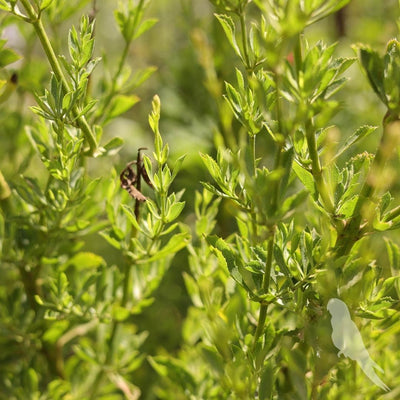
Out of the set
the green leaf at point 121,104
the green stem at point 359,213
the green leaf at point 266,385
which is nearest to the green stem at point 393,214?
the green stem at point 359,213

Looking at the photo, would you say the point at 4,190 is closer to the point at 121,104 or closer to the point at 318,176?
the point at 121,104

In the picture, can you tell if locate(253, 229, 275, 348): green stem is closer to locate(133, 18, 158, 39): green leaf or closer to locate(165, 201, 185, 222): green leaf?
locate(165, 201, 185, 222): green leaf

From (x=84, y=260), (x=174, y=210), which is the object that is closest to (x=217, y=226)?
(x=84, y=260)

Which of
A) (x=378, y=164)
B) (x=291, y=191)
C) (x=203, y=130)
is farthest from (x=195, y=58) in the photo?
(x=378, y=164)

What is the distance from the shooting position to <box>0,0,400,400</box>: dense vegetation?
278 mm

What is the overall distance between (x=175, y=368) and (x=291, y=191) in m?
0.36

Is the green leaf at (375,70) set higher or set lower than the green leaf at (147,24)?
Result: lower

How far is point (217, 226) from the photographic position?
27.2 inches

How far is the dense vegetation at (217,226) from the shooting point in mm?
278

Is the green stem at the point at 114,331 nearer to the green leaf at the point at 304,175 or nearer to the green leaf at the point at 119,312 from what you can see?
the green leaf at the point at 119,312

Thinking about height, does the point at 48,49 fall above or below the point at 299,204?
above

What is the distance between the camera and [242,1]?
31 centimetres

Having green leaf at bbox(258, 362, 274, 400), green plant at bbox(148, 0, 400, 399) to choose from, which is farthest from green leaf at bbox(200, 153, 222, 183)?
green leaf at bbox(258, 362, 274, 400)

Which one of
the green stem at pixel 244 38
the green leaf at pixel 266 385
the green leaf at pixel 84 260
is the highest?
the green stem at pixel 244 38
